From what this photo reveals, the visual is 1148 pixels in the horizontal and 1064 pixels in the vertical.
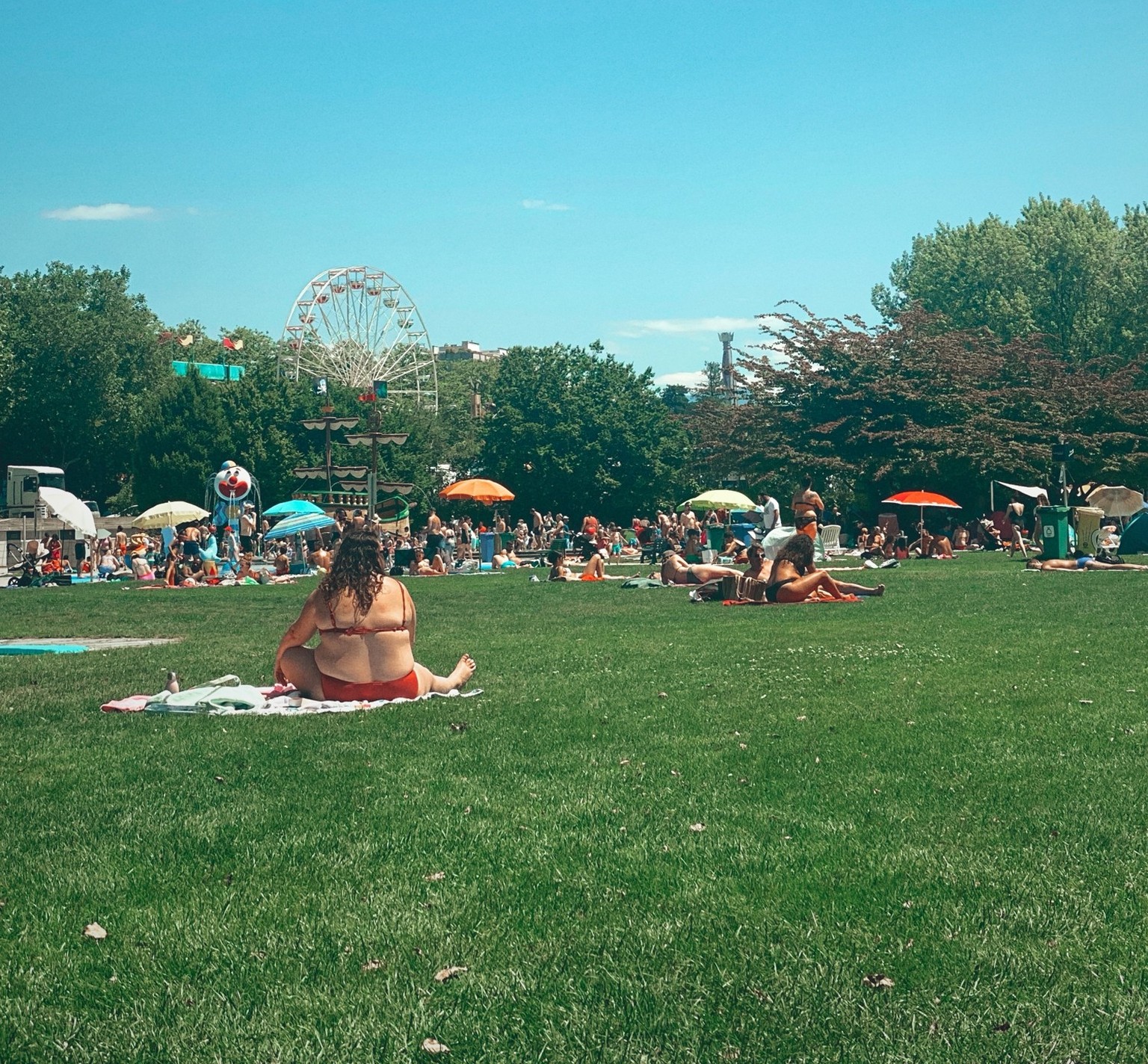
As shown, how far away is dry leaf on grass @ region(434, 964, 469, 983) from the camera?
4.20m

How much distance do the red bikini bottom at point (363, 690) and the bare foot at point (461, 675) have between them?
46 cm

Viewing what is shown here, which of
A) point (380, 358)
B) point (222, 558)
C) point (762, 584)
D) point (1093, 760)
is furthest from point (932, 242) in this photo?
point (1093, 760)

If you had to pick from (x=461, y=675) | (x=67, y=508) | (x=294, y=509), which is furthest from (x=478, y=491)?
(x=461, y=675)

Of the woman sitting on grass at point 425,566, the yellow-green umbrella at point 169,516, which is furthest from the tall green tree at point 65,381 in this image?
the woman sitting on grass at point 425,566

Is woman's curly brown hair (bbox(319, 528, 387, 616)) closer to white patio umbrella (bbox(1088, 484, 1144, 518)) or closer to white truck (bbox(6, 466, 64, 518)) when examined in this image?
white patio umbrella (bbox(1088, 484, 1144, 518))

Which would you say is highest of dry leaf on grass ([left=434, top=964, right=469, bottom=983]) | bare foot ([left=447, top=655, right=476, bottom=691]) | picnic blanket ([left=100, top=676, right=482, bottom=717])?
bare foot ([left=447, top=655, right=476, bottom=691])

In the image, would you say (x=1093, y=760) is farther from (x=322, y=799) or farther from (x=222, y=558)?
(x=222, y=558)

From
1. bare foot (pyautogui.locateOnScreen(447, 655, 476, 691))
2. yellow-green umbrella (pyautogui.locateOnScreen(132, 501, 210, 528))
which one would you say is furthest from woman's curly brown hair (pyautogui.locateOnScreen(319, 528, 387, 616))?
yellow-green umbrella (pyautogui.locateOnScreen(132, 501, 210, 528))

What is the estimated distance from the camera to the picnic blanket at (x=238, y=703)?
9352mm

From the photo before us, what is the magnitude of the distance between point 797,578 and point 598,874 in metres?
15.0

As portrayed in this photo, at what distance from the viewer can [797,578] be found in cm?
1984

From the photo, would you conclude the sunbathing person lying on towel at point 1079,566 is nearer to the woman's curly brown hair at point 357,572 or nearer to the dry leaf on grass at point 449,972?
the woman's curly brown hair at point 357,572

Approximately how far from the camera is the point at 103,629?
17.5 meters

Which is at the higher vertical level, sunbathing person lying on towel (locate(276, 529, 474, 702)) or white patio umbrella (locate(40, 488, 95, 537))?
white patio umbrella (locate(40, 488, 95, 537))
